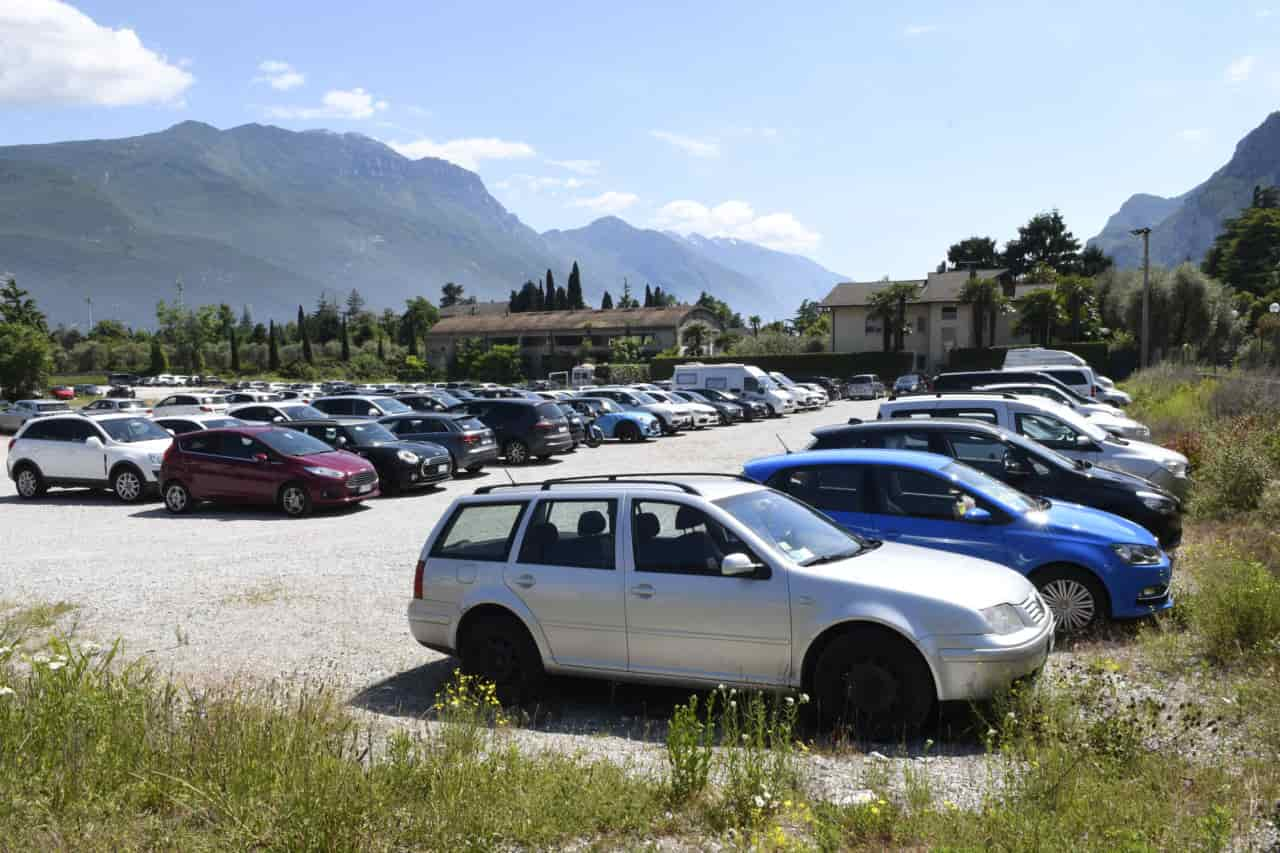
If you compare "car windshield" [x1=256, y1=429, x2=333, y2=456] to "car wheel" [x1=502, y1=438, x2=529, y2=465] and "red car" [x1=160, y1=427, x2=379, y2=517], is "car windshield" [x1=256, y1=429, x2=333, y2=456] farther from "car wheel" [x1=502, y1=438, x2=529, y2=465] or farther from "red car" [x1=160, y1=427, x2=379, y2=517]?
"car wheel" [x1=502, y1=438, x2=529, y2=465]

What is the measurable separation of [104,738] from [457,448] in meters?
16.7

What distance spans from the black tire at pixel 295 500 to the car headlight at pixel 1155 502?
12.9 m

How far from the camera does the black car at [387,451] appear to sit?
61.9ft

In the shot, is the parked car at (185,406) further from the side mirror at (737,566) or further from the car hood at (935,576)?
the car hood at (935,576)

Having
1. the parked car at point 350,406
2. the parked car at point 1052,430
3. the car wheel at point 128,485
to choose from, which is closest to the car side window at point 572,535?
the parked car at point 1052,430

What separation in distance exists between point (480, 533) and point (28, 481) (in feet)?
55.0

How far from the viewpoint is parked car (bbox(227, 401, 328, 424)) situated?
23828 millimetres

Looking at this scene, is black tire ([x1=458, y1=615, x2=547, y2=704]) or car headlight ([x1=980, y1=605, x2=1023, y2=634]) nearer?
car headlight ([x1=980, y1=605, x2=1023, y2=634])

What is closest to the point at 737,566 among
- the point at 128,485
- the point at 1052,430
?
the point at 1052,430

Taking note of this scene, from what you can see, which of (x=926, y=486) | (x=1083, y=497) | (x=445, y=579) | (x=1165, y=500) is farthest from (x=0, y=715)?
(x=1165, y=500)

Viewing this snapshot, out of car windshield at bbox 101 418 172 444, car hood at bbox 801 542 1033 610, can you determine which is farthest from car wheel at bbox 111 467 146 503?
car hood at bbox 801 542 1033 610

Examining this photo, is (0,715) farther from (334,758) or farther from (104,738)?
(334,758)

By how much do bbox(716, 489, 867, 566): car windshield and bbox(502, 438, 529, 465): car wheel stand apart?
17291 millimetres

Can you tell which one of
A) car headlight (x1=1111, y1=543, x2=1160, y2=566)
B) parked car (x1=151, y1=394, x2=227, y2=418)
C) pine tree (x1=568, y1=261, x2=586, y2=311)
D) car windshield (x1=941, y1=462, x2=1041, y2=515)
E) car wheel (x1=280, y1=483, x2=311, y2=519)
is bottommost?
car wheel (x1=280, y1=483, x2=311, y2=519)
